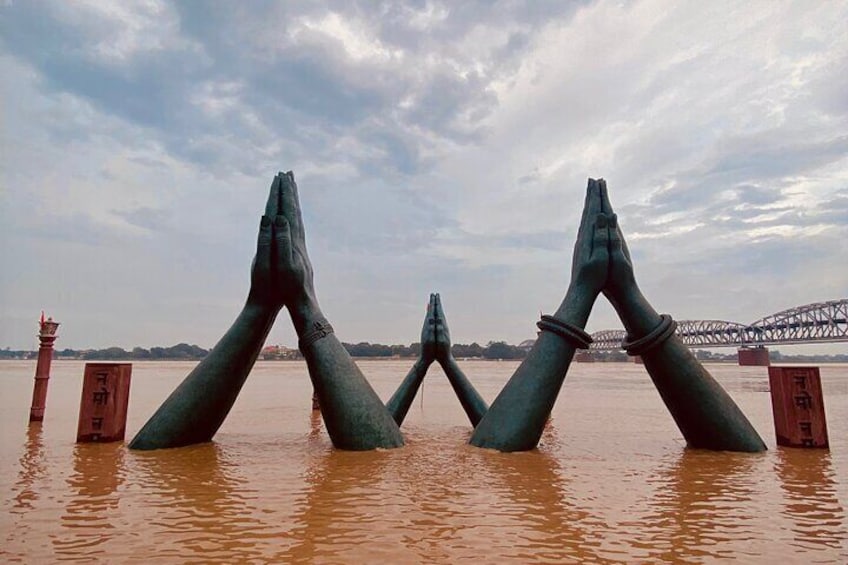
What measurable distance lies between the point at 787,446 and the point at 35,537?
38.0ft

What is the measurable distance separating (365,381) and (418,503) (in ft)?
12.5

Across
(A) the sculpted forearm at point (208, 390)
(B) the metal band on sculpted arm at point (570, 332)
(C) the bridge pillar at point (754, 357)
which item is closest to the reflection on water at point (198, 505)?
(A) the sculpted forearm at point (208, 390)

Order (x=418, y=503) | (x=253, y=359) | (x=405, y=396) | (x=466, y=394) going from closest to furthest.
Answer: (x=418, y=503)
(x=253, y=359)
(x=405, y=396)
(x=466, y=394)

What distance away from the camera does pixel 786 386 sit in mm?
9945

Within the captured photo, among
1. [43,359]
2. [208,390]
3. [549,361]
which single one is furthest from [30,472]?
[549,361]

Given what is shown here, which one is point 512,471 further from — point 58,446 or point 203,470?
point 58,446

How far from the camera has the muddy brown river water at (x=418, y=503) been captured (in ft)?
14.9

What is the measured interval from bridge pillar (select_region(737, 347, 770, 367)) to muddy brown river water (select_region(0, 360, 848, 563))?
317 feet

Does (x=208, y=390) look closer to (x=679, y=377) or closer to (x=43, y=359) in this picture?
(x=43, y=359)

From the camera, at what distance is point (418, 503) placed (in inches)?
239

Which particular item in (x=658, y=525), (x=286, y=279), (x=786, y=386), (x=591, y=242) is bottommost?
(x=658, y=525)

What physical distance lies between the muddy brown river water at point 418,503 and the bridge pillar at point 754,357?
96.7 meters

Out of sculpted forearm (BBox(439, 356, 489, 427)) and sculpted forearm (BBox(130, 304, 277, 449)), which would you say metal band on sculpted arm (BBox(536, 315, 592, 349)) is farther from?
sculpted forearm (BBox(130, 304, 277, 449))

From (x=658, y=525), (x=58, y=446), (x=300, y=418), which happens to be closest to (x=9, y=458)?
(x=58, y=446)
